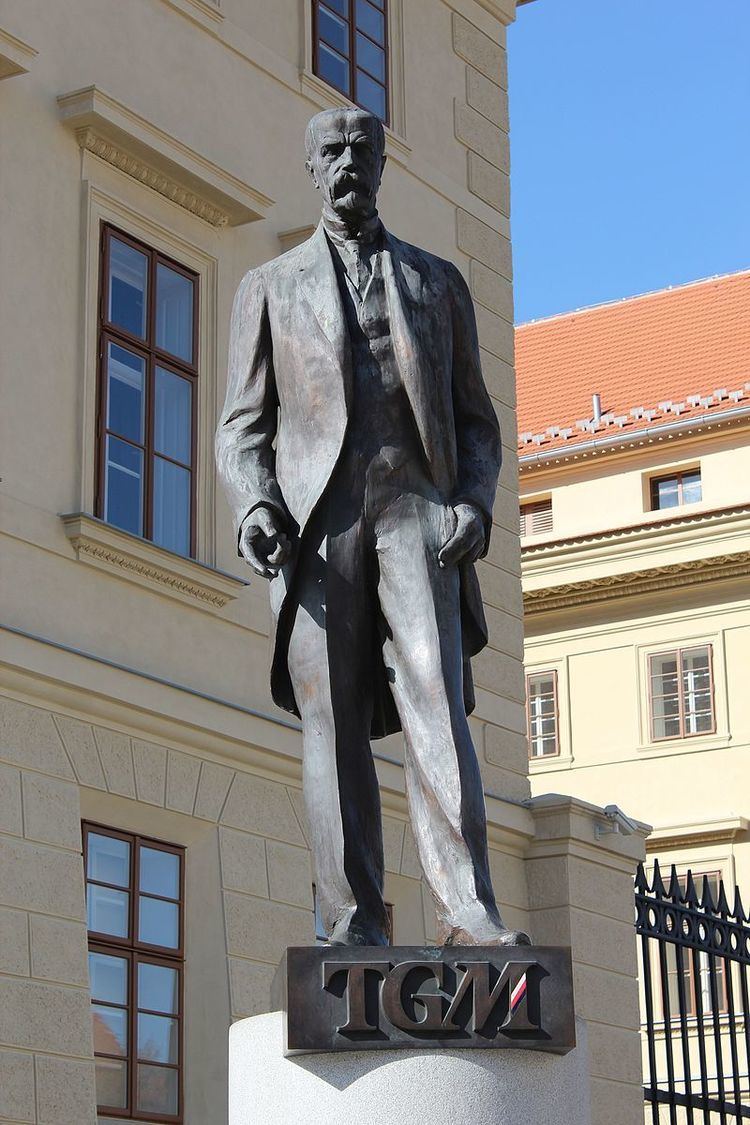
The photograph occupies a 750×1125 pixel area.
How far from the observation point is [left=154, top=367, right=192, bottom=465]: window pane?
14.9 m

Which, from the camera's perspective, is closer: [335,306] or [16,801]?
[335,306]

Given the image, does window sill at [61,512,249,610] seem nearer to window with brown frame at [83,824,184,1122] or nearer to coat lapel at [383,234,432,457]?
window with brown frame at [83,824,184,1122]

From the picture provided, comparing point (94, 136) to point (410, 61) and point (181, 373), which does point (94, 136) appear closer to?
point (181, 373)

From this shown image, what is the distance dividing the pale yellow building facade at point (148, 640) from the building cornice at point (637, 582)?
1471 centimetres

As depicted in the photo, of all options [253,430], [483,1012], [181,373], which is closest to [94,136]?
[181,373]

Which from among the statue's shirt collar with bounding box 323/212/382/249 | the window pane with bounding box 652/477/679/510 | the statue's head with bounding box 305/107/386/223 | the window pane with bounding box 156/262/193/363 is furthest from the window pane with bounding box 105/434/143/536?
the window pane with bounding box 652/477/679/510

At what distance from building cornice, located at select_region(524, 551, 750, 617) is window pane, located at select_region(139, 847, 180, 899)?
1852cm

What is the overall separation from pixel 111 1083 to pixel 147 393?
14.7ft

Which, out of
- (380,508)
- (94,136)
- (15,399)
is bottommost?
(380,508)

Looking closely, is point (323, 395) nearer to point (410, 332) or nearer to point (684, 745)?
point (410, 332)

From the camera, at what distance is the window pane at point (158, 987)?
13555 millimetres

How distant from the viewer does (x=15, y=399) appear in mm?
13445

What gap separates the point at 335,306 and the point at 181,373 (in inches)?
346

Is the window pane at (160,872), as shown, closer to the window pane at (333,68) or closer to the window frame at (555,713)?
the window pane at (333,68)
